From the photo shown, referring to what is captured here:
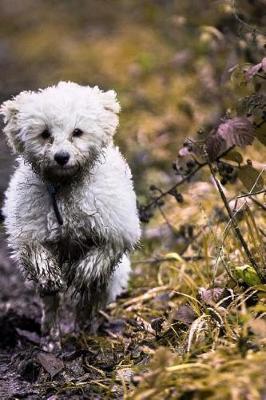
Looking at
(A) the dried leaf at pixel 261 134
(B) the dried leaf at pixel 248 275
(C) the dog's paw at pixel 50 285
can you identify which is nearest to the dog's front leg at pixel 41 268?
(C) the dog's paw at pixel 50 285

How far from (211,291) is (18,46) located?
12.7 meters

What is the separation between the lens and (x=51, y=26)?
673 inches

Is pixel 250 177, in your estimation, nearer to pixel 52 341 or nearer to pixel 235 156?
pixel 235 156

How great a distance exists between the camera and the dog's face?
380cm

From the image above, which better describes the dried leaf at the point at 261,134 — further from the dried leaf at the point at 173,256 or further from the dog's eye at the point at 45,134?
the dried leaf at the point at 173,256

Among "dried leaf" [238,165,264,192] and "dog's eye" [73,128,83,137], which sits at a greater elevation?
"dog's eye" [73,128,83,137]

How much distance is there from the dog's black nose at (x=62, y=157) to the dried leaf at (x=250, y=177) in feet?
3.49

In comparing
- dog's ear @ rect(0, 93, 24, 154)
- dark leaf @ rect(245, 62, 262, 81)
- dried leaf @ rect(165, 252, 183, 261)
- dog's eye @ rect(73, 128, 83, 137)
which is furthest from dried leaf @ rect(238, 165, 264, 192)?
dog's ear @ rect(0, 93, 24, 154)

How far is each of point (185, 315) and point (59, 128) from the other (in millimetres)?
1155

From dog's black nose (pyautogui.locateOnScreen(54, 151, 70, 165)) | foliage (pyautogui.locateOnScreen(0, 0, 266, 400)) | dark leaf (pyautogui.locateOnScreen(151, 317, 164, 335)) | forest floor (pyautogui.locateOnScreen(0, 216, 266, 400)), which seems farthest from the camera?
dark leaf (pyautogui.locateOnScreen(151, 317, 164, 335))

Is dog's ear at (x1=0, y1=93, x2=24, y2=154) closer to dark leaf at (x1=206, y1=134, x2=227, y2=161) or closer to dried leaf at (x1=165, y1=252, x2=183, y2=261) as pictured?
dark leaf at (x1=206, y1=134, x2=227, y2=161)

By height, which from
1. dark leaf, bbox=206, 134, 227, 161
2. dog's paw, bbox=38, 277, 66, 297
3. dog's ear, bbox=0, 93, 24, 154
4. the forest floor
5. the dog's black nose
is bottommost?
the forest floor

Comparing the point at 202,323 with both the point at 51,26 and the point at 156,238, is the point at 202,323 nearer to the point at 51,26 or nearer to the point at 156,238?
the point at 156,238

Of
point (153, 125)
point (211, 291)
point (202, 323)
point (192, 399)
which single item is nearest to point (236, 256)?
point (211, 291)
